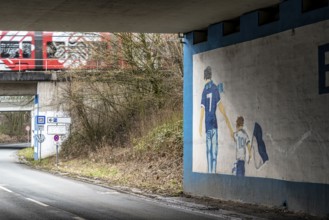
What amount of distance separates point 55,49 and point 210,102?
26187 mm

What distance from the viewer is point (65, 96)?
36.5m

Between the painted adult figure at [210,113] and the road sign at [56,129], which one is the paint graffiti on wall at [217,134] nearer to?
the painted adult figure at [210,113]

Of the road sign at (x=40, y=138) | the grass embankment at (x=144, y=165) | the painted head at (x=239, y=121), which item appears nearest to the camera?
the painted head at (x=239, y=121)

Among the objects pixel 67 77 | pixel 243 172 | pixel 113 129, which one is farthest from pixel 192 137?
pixel 67 77

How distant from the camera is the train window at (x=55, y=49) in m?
40.9

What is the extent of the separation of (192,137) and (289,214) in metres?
5.68

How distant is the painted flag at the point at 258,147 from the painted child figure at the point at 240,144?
0.35 m

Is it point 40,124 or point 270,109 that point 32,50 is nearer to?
point 40,124

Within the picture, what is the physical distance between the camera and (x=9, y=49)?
4109 centimetres

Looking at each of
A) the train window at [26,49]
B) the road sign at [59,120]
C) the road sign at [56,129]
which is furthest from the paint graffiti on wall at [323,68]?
the train window at [26,49]

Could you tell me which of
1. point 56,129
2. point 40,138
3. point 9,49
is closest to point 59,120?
point 56,129

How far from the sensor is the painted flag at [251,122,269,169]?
1409 cm

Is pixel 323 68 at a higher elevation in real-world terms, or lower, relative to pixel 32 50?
lower

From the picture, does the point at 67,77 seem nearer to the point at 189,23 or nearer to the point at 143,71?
the point at 143,71
